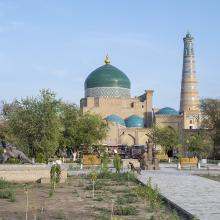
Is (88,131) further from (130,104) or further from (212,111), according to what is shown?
(130,104)

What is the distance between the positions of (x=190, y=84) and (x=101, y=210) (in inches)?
2633

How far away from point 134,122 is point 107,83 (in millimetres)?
7371

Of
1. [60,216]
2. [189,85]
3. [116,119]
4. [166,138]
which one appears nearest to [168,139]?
[166,138]

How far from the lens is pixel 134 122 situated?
71375mm

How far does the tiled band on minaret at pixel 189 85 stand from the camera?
251 feet

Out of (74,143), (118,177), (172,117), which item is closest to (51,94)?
(74,143)

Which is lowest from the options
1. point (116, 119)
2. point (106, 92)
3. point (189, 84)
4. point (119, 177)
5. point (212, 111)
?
point (119, 177)

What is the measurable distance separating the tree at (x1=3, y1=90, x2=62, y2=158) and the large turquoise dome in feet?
129

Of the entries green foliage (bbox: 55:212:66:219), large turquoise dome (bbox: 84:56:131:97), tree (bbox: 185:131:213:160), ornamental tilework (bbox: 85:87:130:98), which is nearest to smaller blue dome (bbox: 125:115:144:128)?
ornamental tilework (bbox: 85:87:130:98)

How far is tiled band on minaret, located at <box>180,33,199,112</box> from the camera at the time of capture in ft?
251

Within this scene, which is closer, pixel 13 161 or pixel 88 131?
pixel 13 161

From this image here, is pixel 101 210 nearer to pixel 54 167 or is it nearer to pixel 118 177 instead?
pixel 54 167

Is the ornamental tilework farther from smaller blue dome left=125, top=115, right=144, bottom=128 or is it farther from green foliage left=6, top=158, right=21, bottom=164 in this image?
green foliage left=6, top=158, right=21, bottom=164

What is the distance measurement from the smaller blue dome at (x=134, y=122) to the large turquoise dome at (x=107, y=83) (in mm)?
4510
